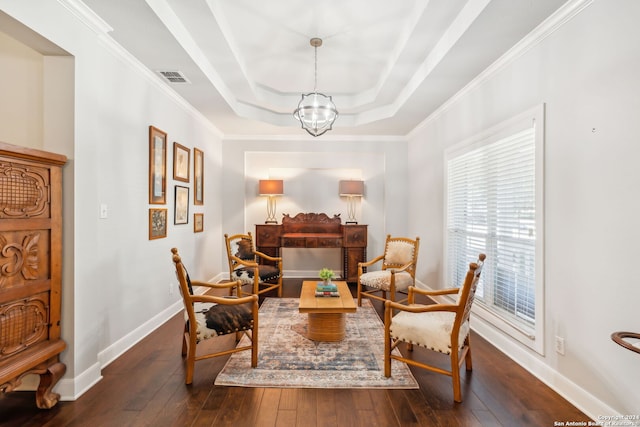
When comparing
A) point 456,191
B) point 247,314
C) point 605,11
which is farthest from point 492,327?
point 605,11

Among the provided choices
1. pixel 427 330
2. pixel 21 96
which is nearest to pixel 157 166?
pixel 21 96

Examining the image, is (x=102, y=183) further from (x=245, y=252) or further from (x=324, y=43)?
(x=324, y=43)

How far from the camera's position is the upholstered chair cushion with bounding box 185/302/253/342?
2451mm

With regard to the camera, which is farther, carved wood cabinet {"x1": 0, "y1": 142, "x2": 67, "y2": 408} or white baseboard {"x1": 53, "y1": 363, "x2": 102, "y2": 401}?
white baseboard {"x1": 53, "y1": 363, "x2": 102, "y2": 401}

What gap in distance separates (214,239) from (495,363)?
4447 millimetres

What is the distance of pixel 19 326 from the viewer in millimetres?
1895

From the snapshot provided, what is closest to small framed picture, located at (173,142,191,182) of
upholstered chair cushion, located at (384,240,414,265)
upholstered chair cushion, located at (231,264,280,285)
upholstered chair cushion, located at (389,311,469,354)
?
upholstered chair cushion, located at (231,264,280,285)

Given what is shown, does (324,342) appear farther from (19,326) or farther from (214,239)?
(214,239)

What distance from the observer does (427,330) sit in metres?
2.29

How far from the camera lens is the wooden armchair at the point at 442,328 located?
2168 millimetres

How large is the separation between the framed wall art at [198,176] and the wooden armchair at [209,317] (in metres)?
2.35

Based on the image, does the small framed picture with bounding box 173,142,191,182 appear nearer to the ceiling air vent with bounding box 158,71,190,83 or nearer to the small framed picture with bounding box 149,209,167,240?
the small framed picture with bounding box 149,209,167,240

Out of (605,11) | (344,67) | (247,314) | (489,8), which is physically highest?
(344,67)

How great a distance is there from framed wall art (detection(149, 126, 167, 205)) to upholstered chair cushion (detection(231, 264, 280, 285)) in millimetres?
1333
